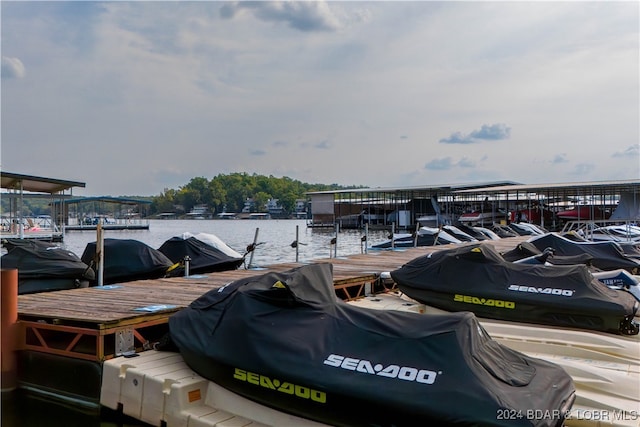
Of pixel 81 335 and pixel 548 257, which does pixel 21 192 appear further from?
pixel 548 257

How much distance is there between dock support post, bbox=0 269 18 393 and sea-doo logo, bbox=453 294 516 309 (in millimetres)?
5920

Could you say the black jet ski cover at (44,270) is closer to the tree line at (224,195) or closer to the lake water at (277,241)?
the lake water at (277,241)

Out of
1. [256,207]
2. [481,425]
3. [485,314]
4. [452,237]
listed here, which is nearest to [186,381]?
[481,425]

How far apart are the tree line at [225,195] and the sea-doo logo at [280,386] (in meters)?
141

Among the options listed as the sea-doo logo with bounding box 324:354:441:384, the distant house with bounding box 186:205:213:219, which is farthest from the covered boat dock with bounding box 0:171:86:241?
the distant house with bounding box 186:205:213:219

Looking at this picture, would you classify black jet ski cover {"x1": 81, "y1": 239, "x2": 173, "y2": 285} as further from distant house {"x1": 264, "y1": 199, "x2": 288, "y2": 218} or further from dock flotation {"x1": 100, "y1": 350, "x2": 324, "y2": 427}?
distant house {"x1": 264, "y1": 199, "x2": 288, "y2": 218}

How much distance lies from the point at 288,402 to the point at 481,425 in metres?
1.59

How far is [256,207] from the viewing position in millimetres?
145625

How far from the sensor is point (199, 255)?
13914 mm

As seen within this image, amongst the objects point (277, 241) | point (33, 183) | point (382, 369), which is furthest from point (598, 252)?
point (277, 241)

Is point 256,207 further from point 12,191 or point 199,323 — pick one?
point 199,323

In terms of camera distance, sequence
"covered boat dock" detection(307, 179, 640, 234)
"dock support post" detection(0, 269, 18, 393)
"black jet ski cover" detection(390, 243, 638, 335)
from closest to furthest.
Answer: "dock support post" detection(0, 269, 18, 393)
"black jet ski cover" detection(390, 243, 638, 335)
"covered boat dock" detection(307, 179, 640, 234)

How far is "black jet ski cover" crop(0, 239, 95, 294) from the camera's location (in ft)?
32.9

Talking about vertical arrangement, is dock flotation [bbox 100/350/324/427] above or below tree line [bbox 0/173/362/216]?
below
